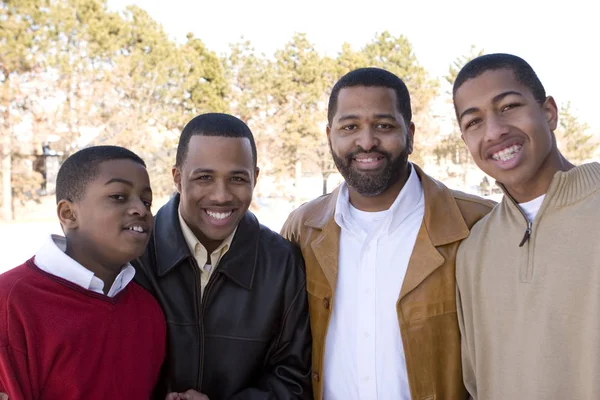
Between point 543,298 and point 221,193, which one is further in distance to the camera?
point 221,193

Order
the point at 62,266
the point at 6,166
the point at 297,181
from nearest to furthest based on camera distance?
the point at 62,266
the point at 6,166
the point at 297,181

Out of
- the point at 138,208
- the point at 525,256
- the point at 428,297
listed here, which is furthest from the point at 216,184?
the point at 525,256

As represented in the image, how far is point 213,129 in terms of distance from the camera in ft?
8.56

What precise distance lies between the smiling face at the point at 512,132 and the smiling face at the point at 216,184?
1.07m

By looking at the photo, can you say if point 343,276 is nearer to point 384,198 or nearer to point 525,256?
point 384,198

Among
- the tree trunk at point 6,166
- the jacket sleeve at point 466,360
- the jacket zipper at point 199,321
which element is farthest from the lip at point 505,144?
the tree trunk at point 6,166

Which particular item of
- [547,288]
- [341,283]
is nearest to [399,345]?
[341,283]

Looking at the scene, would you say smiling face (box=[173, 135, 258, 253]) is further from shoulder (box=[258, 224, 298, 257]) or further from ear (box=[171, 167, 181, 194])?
shoulder (box=[258, 224, 298, 257])

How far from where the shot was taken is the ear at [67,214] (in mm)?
2270

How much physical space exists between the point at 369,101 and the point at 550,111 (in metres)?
0.86

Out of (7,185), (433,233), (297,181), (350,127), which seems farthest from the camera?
(297,181)

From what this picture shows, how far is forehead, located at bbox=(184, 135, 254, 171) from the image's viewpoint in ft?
8.36

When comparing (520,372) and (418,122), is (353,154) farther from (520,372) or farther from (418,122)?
(418,122)

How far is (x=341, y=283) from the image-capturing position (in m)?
2.74
